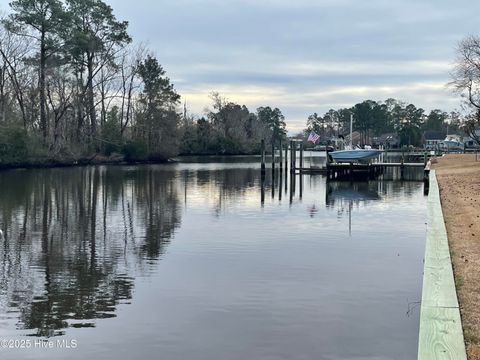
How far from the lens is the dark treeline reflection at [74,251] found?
8.77 metres

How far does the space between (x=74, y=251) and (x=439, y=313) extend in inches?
365

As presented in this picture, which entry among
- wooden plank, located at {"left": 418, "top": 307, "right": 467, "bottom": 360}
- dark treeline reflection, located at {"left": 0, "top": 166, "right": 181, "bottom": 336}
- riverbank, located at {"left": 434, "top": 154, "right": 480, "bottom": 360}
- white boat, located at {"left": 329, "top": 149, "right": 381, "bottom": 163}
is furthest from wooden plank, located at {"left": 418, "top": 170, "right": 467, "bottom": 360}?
white boat, located at {"left": 329, "top": 149, "right": 381, "bottom": 163}

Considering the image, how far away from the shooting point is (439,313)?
6.32m

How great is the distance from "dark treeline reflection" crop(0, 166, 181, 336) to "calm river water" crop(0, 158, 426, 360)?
41 mm

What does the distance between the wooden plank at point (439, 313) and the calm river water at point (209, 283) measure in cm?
70

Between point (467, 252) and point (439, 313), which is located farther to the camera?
point (467, 252)

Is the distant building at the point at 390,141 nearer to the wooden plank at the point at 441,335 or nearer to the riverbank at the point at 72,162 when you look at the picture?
the riverbank at the point at 72,162

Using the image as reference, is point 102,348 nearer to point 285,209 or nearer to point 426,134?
point 285,209

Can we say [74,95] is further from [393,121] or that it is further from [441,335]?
[393,121]

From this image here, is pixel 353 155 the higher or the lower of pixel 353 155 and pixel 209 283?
the higher

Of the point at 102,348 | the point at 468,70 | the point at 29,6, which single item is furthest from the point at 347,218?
the point at 29,6

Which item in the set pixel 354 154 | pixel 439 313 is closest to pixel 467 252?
pixel 439 313

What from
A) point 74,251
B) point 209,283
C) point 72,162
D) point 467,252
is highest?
point 72,162

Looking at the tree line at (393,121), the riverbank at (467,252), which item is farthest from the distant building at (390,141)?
the riverbank at (467,252)
